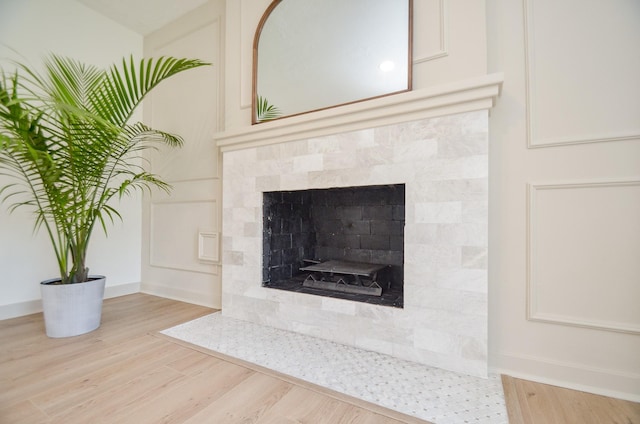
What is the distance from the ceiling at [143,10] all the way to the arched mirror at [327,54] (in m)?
1.09

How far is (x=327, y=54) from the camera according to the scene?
1894mm

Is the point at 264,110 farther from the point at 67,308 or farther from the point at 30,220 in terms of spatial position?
the point at 30,220

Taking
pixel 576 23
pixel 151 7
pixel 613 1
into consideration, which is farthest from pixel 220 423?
pixel 151 7

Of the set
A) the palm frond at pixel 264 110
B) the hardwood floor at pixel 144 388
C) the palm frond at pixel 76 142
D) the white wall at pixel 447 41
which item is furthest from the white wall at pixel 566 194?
the palm frond at pixel 76 142

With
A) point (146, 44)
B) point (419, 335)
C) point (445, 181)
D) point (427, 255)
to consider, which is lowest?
point (419, 335)

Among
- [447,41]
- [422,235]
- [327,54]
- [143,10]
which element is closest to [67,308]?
[422,235]

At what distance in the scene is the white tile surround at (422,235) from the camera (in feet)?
4.38

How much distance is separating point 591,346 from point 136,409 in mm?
1930

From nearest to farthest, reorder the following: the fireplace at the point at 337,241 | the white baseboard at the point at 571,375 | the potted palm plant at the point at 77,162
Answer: the white baseboard at the point at 571,375 < the potted palm plant at the point at 77,162 < the fireplace at the point at 337,241

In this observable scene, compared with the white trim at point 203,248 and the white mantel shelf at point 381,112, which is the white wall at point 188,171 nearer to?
the white trim at point 203,248

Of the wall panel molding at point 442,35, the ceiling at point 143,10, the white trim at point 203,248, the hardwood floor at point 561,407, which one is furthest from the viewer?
the ceiling at point 143,10

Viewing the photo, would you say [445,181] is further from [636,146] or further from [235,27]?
[235,27]

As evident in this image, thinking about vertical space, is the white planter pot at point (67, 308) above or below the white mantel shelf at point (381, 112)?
below

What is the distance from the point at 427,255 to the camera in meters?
1.45
